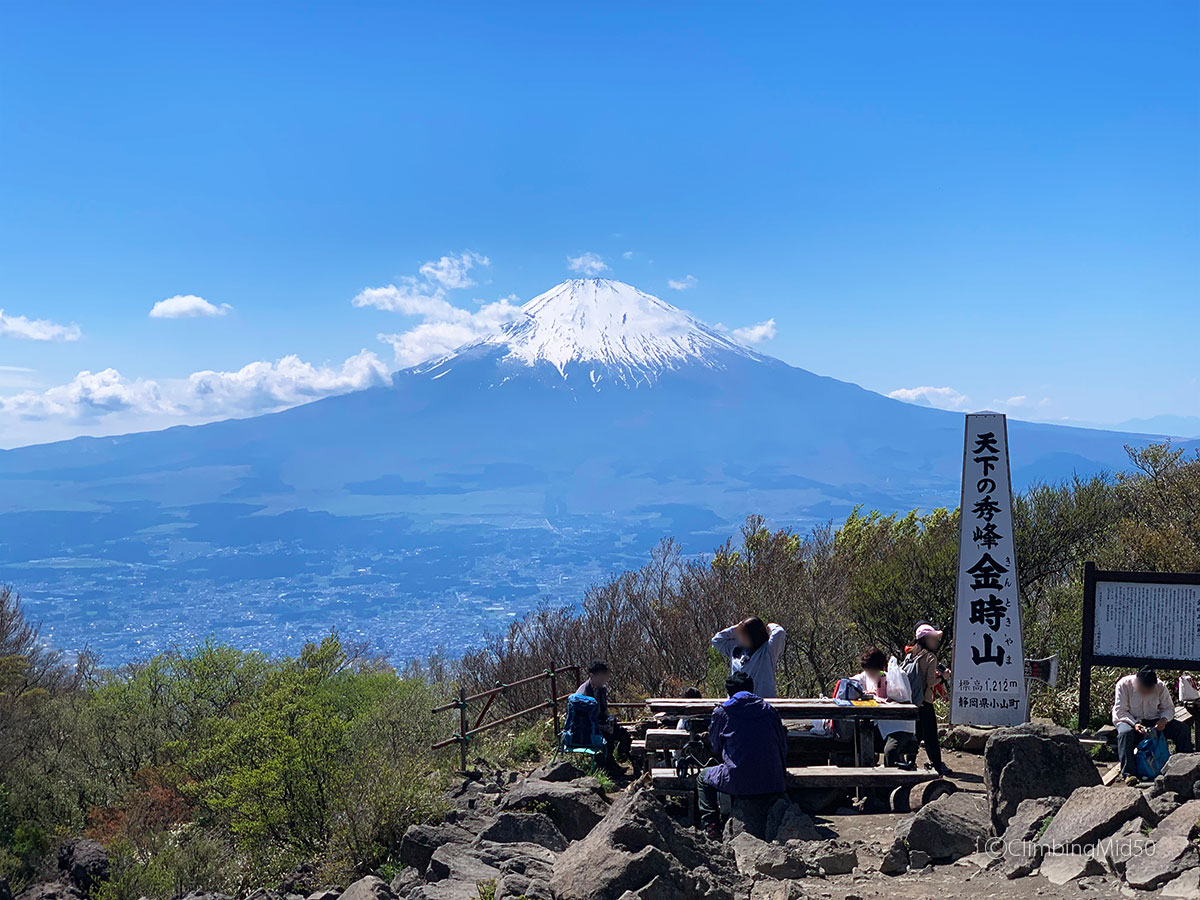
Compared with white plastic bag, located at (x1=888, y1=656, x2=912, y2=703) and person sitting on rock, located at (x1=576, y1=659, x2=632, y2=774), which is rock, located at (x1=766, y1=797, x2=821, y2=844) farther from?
person sitting on rock, located at (x1=576, y1=659, x2=632, y2=774)

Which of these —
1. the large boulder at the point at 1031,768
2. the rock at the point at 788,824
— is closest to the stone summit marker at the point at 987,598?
the large boulder at the point at 1031,768

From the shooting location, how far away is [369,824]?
9414 mm

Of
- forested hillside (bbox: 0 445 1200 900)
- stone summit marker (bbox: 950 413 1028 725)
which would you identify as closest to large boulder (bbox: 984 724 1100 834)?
stone summit marker (bbox: 950 413 1028 725)

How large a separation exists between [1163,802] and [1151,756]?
1.87 metres

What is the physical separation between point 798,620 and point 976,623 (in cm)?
804

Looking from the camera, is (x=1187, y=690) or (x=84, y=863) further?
(x=84, y=863)

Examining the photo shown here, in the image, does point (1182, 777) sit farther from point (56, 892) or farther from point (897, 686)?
point (56, 892)

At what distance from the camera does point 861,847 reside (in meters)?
7.73

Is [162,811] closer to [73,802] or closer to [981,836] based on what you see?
[73,802]

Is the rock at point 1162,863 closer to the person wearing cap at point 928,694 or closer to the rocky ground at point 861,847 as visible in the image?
the rocky ground at point 861,847

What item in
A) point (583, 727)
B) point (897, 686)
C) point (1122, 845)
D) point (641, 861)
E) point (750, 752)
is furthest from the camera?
point (583, 727)

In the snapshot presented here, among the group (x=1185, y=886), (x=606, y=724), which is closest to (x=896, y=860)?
(x=1185, y=886)

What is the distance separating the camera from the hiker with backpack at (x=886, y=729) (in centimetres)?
913

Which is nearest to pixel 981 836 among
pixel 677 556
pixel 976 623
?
pixel 976 623
